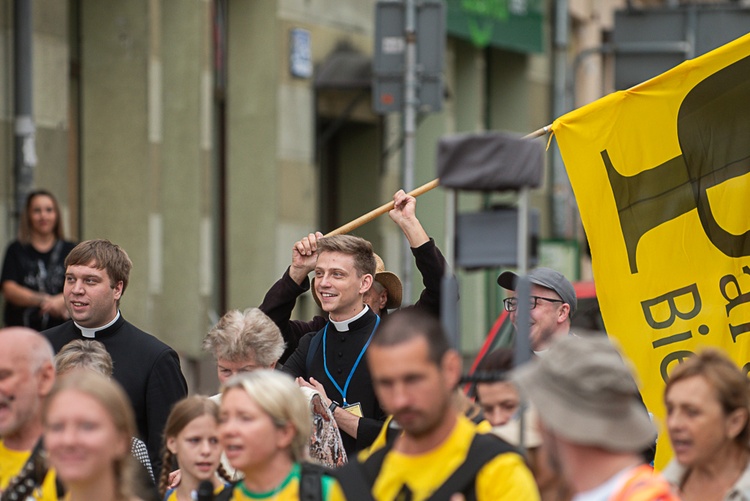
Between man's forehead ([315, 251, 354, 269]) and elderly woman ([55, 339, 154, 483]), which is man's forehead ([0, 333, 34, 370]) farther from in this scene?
man's forehead ([315, 251, 354, 269])

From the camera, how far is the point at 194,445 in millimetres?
6020

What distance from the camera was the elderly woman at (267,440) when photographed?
5.09 metres

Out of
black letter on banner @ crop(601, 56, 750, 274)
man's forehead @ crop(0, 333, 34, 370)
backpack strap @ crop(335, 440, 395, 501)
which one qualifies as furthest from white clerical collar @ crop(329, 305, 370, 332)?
backpack strap @ crop(335, 440, 395, 501)

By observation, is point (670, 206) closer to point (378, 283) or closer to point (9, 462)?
point (378, 283)

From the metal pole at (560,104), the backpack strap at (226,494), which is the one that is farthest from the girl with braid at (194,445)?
the metal pole at (560,104)

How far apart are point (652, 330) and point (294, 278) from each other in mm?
1736

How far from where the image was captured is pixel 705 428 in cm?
528

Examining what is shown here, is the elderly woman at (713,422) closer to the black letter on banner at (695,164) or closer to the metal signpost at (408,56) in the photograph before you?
the black letter on banner at (695,164)

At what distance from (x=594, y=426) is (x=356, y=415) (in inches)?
112

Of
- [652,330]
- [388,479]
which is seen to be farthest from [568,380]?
[652,330]

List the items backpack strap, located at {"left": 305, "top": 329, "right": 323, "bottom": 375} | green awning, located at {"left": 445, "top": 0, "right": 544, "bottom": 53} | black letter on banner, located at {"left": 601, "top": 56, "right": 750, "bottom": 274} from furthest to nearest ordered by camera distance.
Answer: green awning, located at {"left": 445, "top": 0, "right": 544, "bottom": 53}
black letter on banner, located at {"left": 601, "top": 56, "right": 750, "bottom": 274}
backpack strap, located at {"left": 305, "top": 329, "right": 323, "bottom": 375}

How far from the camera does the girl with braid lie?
6000 millimetres

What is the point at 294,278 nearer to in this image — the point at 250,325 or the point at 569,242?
the point at 250,325

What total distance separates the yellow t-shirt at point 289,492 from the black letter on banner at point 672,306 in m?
3.04
